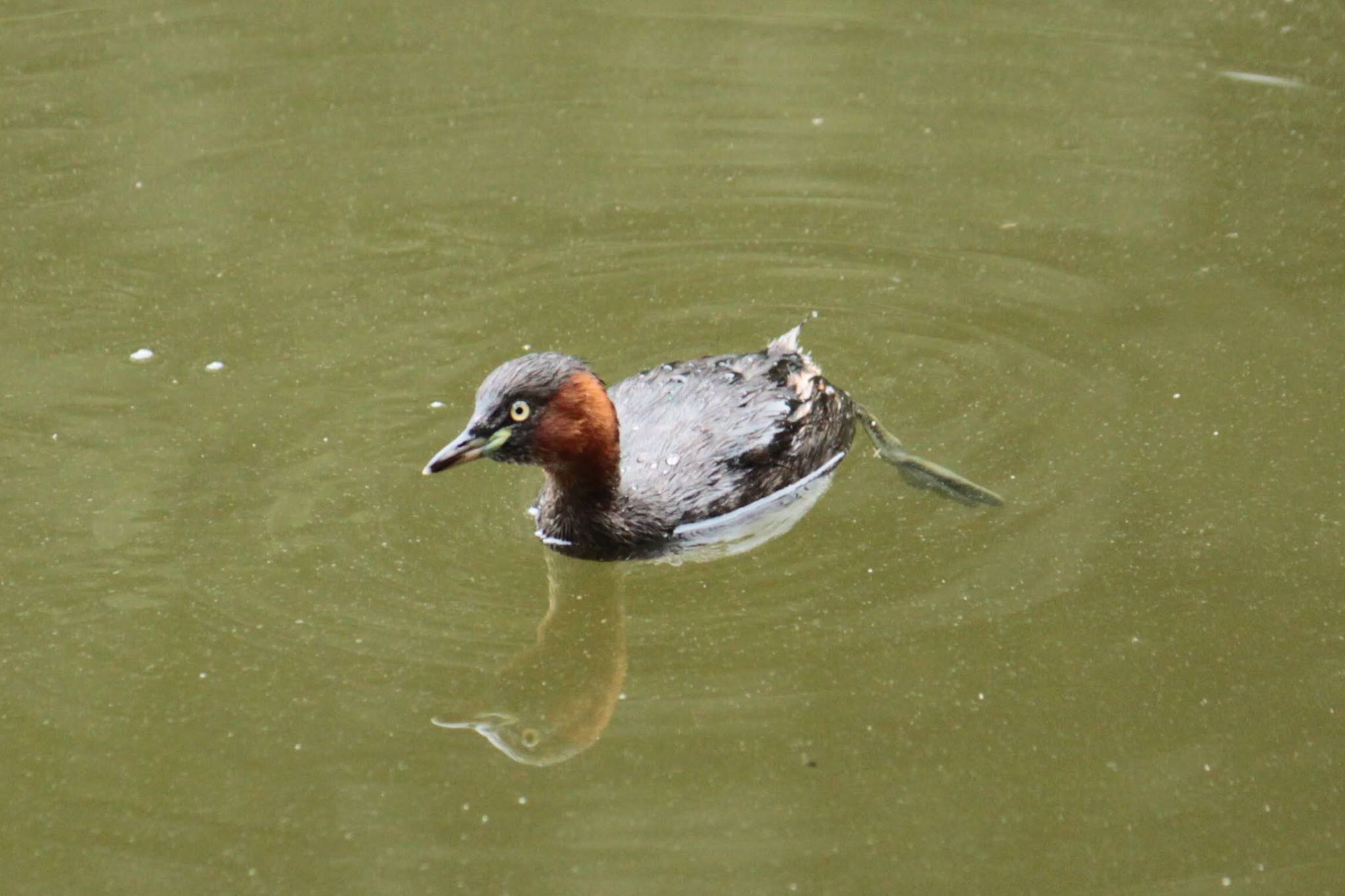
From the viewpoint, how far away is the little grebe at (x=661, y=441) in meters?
6.01

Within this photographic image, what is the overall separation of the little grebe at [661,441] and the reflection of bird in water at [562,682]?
26 centimetres

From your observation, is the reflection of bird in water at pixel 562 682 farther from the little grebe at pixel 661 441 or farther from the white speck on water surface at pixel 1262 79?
the white speck on water surface at pixel 1262 79

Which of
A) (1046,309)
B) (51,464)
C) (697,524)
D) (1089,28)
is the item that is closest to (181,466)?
(51,464)

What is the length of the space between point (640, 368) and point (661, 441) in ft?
2.93

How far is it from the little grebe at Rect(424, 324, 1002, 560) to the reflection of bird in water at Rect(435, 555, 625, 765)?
0.26 m

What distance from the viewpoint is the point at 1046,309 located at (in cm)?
760

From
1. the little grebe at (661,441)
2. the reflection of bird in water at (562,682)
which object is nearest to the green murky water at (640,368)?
the reflection of bird in water at (562,682)

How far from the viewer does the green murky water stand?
5.03m

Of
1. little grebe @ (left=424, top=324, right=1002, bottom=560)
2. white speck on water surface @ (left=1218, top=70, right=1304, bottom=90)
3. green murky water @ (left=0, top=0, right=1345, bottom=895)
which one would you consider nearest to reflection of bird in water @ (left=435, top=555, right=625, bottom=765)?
green murky water @ (left=0, top=0, right=1345, bottom=895)

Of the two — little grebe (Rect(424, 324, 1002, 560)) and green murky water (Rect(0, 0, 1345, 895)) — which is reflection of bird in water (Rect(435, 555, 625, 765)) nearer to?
green murky water (Rect(0, 0, 1345, 895))

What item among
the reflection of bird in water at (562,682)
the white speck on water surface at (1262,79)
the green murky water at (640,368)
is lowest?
the reflection of bird in water at (562,682)

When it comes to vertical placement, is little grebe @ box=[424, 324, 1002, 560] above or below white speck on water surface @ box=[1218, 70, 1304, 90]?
below

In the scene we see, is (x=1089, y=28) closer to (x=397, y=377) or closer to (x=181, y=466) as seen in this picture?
(x=397, y=377)

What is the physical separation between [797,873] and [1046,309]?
3506 mm
